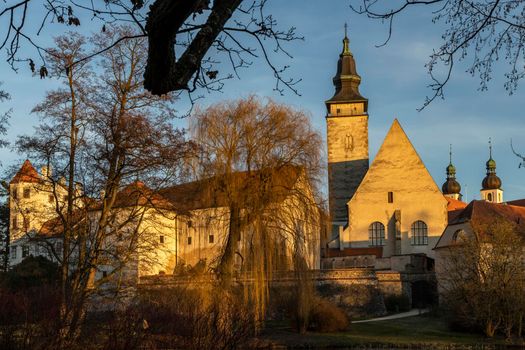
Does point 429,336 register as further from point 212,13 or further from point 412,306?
point 212,13

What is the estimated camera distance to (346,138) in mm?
68250

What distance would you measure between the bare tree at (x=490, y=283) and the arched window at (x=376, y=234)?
69.4ft

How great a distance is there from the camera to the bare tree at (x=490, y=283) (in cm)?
2969

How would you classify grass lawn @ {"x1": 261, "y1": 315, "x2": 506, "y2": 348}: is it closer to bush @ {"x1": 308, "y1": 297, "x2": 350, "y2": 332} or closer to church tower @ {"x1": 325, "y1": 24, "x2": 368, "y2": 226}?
bush @ {"x1": 308, "y1": 297, "x2": 350, "y2": 332}

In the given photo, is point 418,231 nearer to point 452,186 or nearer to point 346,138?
point 346,138

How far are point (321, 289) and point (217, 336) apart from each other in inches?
990

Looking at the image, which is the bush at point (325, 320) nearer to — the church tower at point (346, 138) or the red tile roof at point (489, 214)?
the red tile roof at point (489, 214)

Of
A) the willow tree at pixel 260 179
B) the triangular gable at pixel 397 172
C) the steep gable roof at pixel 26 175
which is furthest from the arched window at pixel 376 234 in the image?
the steep gable roof at pixel 26 175

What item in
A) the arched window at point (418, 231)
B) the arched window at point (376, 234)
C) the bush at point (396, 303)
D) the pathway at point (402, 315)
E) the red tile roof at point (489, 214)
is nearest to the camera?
the pathway at point (402, 315)

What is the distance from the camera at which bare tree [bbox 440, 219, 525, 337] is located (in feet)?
97.4

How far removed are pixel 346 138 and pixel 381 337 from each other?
40037mm

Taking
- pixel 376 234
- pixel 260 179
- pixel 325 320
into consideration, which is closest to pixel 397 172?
pixel 376 234

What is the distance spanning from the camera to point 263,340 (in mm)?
27516

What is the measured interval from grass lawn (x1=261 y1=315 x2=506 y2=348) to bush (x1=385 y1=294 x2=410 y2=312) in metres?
7.93
